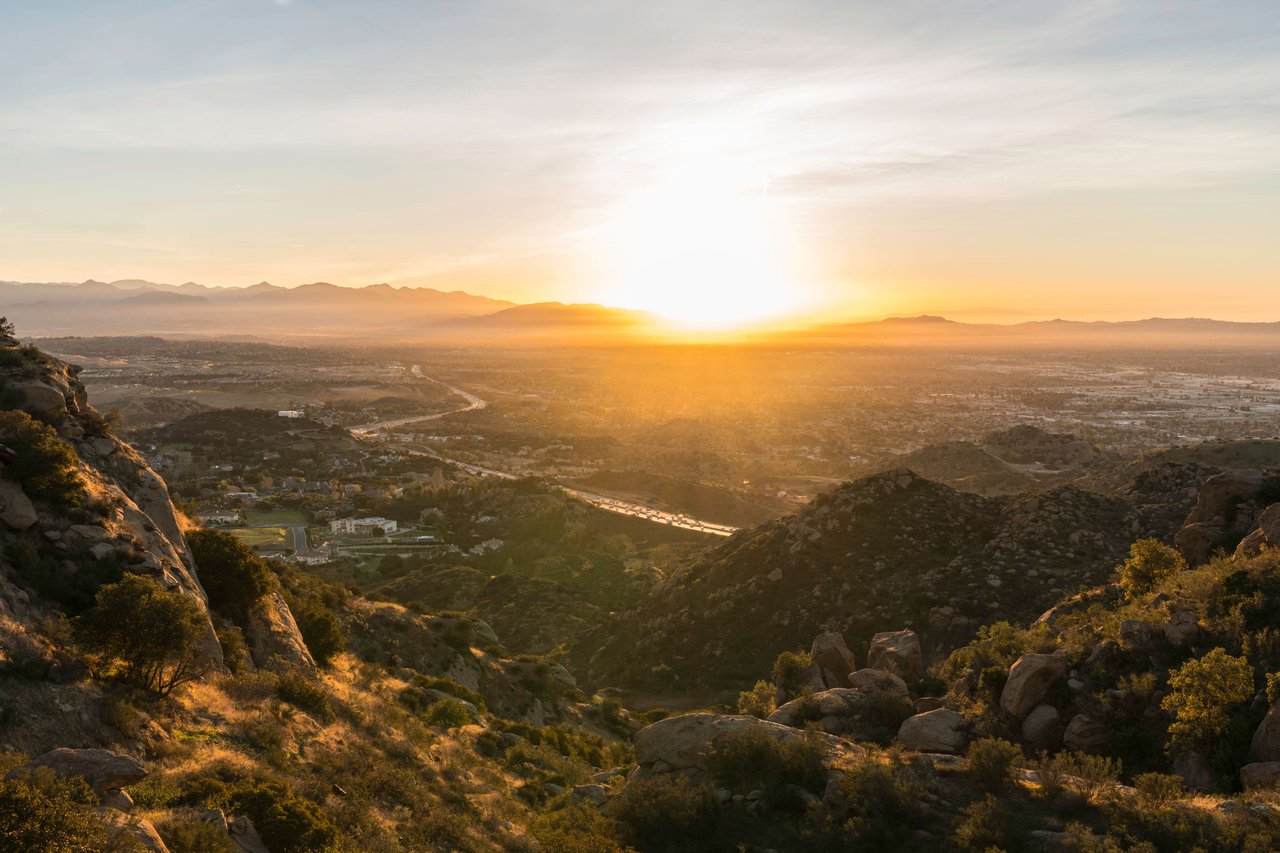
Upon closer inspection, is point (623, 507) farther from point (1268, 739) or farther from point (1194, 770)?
point (1268, 739)

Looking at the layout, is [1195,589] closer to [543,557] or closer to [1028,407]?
[543,557]

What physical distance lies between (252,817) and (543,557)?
169 ft

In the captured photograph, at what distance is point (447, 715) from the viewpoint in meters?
23.8

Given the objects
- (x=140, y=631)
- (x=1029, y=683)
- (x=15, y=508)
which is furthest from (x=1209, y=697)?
(x=15, y=508)

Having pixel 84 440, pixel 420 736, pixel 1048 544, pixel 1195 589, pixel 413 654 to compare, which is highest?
pixel 84 440

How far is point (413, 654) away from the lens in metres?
30.1

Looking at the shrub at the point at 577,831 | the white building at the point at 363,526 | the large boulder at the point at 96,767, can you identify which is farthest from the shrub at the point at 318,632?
the white building at the point at 363,526

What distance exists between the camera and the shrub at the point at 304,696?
17.5 metres

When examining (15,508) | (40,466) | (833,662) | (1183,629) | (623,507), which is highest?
(40,466)

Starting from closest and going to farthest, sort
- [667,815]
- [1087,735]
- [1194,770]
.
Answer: [1194,770], [667,815], [1087,735]

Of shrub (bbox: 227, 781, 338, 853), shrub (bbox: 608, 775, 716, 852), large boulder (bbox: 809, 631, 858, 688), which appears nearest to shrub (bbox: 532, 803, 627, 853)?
shrub (bbox: 608, 775, 716, 852)

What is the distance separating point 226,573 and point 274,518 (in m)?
57.5

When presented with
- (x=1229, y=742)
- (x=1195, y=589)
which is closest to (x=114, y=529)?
(x=1229, y=742)

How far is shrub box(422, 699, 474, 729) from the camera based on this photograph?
2297 cm
